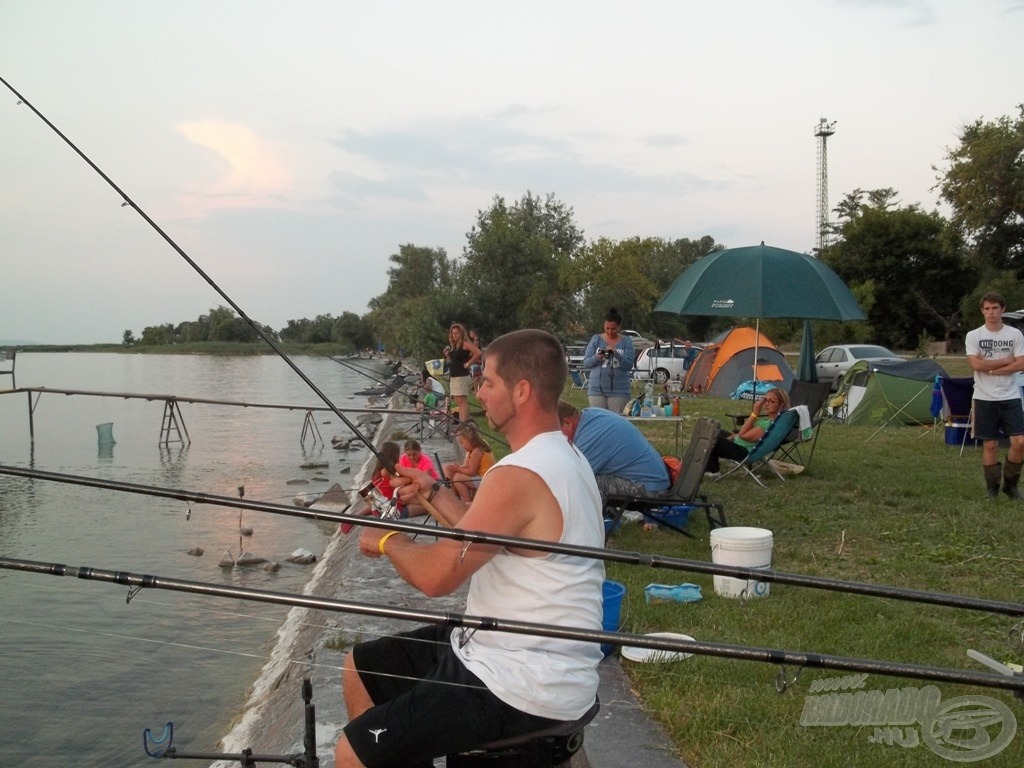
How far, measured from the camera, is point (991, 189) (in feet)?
128

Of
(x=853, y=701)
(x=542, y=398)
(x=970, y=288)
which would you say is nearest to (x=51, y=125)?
(x=542, y=398)

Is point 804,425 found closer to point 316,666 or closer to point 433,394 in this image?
point 316,666

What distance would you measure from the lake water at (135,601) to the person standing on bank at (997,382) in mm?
6516

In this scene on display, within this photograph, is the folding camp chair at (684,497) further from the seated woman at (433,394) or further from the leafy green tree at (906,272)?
the leafy green tree at (906,272)

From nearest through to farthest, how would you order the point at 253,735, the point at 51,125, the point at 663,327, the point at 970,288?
the point at 51,125, the point at 253,735, the point at 970,288, the point at 663,327

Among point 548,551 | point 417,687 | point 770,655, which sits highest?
point 548,551

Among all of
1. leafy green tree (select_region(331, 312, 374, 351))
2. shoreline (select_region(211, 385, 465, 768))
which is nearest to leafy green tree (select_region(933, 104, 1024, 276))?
leafy green tree (select_region(331, 312, 374, 351))

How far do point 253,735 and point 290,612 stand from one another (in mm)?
2825

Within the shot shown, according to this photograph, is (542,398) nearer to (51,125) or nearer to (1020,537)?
(51,125)

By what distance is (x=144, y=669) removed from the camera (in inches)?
292

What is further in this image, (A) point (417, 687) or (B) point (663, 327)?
(B) point (663, 327)

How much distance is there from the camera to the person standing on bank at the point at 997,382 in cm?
830

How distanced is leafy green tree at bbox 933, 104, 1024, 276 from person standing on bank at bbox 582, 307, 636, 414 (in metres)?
33.6

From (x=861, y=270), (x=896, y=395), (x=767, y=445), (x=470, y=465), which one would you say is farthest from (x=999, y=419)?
(x=861, y=270)
